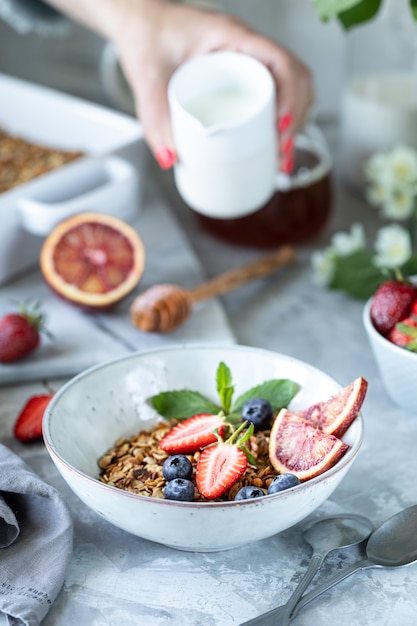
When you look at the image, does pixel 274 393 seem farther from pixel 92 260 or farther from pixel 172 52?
pixel 172 52

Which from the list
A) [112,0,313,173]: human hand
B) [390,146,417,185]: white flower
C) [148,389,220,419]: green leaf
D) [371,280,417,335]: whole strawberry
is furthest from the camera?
[390,146,417,185]: white flower

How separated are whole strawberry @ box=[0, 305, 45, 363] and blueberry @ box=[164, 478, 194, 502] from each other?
1.58ft

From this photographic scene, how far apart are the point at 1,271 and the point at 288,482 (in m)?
0.82

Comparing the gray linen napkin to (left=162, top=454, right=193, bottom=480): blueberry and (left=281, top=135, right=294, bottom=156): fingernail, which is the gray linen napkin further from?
(left=281, top=135, right=294, bottom=156): fingernail

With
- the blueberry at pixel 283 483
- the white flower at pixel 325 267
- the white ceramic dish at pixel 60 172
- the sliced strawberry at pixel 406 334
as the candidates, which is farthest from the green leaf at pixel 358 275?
the blueberry at pixel 283 483

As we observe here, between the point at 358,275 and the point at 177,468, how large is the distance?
660mm

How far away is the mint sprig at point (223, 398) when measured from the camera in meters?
1.08

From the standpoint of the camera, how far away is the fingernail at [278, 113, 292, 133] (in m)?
1.46

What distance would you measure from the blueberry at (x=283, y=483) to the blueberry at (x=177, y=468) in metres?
0.09

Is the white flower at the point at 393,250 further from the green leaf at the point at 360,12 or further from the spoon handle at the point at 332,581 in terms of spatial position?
the spoon handle at the point at 332,581

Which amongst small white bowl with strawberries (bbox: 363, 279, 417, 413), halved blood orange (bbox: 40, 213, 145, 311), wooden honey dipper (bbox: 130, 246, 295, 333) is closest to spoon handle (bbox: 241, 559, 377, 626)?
small white bowl with strawberries (bbox: 363, 279, 417, 413)

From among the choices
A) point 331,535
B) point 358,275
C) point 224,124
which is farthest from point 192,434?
point 358,275

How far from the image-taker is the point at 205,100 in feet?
4.38

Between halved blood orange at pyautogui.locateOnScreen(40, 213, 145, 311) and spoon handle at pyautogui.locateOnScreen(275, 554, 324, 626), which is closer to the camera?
spoon handle at pyautogui.locateOnScreen(275, 554, 324, 626)
